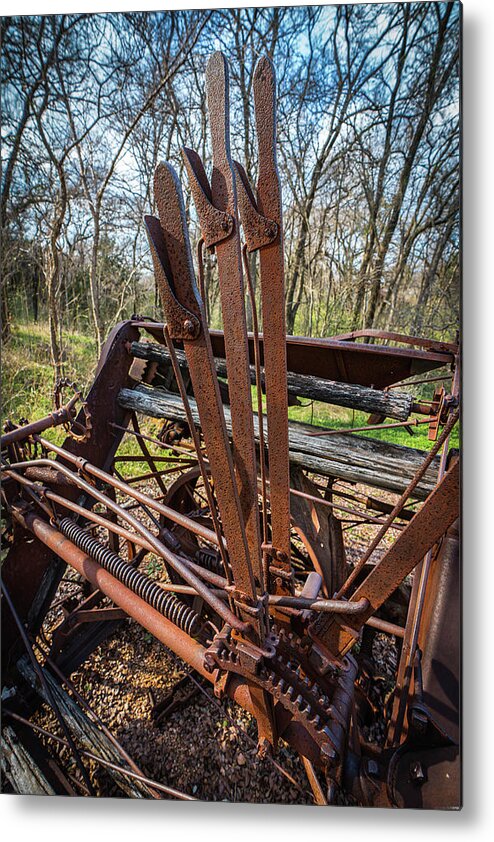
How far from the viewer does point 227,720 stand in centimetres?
289

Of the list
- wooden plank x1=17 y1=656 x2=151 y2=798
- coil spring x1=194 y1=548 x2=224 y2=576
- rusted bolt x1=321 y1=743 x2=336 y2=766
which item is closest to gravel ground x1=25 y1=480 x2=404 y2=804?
wooden plank x1=17 y1=656 x2=151 y2=798

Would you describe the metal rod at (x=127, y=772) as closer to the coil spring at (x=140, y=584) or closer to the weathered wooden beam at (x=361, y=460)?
the coil spring at (x=140, y=584)

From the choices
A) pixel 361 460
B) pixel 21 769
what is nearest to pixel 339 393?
pixel 361 460

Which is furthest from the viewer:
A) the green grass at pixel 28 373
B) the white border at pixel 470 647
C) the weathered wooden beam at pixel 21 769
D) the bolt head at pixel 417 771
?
the green grass at pixel 28 373

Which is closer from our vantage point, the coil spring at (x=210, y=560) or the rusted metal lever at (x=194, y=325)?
the rusted metal lever at (x=194, y=325)

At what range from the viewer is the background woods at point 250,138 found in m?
2.29

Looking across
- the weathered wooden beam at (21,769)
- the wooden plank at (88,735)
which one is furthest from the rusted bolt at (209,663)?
the weathered wooden beam at (21,769)

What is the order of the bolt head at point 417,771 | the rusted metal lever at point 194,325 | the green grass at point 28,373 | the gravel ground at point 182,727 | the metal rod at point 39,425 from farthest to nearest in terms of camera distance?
1. the green grass at point 28,373
2. the metal rod at point 39,425
3. the gravel ground at point 182,727
4. the bolt head at point 417,771
5. the rusted metal lever at point 194,325

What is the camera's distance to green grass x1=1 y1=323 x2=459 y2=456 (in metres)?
2.73

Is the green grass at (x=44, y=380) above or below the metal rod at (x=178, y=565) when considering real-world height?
above

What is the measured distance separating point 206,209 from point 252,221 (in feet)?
1.01

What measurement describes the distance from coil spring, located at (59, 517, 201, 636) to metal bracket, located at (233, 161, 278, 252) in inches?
52.0

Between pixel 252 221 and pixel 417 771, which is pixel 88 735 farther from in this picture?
pixel 252 221

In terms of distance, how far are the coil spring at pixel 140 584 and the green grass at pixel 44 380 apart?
0.94m
